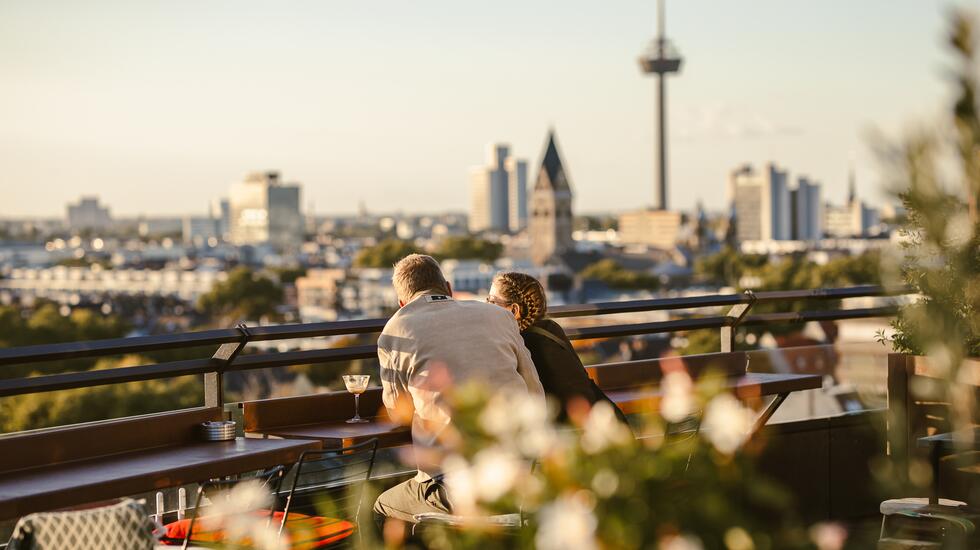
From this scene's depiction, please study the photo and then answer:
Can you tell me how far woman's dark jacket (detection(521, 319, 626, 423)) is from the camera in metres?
3.86

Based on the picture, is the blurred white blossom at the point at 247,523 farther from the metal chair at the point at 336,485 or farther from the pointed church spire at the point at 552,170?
the pointed church spire at the point at 552,170

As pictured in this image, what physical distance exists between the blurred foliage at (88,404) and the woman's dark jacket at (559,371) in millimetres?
39056

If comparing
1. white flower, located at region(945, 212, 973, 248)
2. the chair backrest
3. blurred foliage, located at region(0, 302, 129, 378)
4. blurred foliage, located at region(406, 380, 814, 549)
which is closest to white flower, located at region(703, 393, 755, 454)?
blurred foliage, located at region(406, 380, 814, 549)

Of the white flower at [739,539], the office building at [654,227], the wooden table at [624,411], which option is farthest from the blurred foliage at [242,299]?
the white flower at [739,539]

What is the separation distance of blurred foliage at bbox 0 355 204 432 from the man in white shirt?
39243 mm

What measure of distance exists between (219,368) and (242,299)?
91.4 meters

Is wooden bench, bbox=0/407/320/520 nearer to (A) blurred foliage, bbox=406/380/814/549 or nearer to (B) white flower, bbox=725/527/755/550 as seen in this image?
(A) blurred foliage, bbox=406/380/814/549

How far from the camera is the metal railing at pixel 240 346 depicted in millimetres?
3615

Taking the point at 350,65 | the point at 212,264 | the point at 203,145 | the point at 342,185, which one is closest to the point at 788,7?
the point at 350,65

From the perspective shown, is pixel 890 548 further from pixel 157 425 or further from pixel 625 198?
pixel 625 198

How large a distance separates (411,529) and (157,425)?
0.76 meters

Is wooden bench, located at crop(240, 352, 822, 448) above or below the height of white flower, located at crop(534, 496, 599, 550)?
below

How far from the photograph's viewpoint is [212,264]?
15800 cm

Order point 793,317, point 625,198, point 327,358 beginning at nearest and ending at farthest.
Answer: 1. point 327,358
2. point 793,317
3. point 625,198
